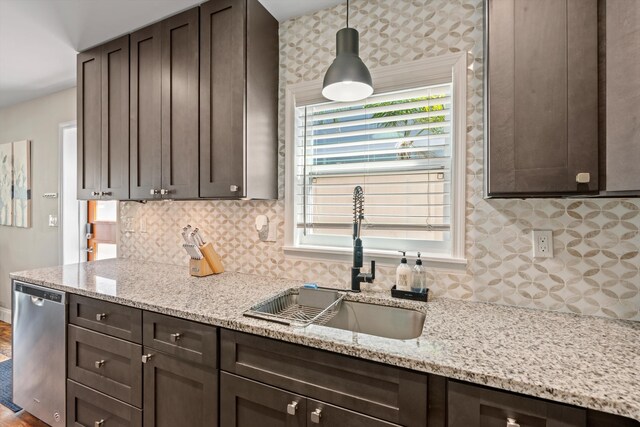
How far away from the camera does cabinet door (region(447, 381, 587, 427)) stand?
2.66 feet

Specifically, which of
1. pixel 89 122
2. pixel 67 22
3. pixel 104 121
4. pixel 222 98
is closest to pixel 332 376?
pixel 222 98

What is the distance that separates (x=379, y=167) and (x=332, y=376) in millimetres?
1109

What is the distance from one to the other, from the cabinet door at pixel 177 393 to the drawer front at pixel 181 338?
0.04 metres

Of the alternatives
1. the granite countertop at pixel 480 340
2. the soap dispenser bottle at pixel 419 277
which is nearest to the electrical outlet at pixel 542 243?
the granite countertop at pixel 480 340

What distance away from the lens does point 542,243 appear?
1.40m

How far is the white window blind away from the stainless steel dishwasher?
1.46 meters

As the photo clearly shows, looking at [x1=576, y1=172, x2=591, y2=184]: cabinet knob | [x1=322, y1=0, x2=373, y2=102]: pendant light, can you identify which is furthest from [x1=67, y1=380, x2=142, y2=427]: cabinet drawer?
[x1=576, y1=172, x2=591, y2=184]: cabinet knob

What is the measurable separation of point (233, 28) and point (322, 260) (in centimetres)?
136

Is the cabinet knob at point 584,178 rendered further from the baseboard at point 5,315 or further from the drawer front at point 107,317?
the baseboard at point 5,315

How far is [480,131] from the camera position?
1.50m

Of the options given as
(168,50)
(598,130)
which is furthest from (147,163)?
(598,130)

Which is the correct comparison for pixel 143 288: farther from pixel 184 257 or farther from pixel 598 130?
pixel 598 130

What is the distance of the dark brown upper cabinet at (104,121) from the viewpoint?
2.13m

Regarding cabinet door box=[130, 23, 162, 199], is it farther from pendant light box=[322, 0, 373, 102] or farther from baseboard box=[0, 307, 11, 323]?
baseboard box=[0, 307, 11, 323]
